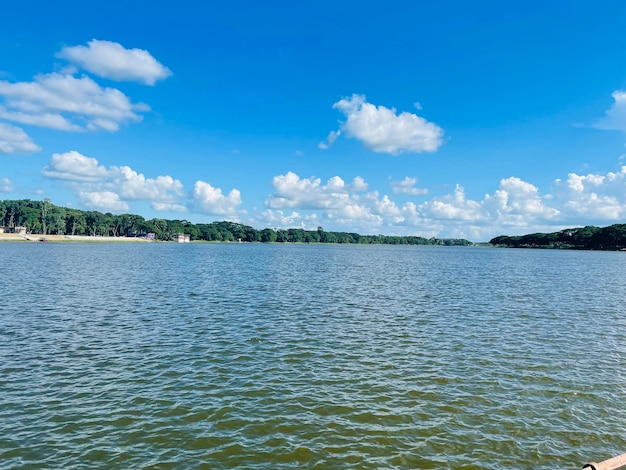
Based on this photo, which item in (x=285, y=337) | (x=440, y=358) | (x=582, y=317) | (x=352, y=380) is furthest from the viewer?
(x=582, y=317)

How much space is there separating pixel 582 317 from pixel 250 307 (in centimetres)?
3233

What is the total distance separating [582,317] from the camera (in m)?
A: 39.8

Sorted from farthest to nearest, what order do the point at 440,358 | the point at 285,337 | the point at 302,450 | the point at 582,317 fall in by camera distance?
the point at 582,317 < the point at 285,337 < the point at 440,358 < the point at 302,450

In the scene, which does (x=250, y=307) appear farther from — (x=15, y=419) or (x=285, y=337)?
(x=15, y=419)

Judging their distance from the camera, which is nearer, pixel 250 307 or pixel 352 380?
pixel 352 380

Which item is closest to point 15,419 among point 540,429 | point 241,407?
point 241,407

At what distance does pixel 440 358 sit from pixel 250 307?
21.9 meters

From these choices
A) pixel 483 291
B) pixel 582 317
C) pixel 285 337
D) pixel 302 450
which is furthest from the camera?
pixel 483 291

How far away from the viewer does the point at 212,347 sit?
26.7 metres

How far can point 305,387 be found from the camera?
794 inches

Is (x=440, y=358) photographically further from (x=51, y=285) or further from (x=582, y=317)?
(x=51, y=285)

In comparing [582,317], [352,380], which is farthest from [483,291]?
[352,380]

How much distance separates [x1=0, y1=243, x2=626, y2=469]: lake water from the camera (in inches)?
564

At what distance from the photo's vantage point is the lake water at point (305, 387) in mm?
14329
